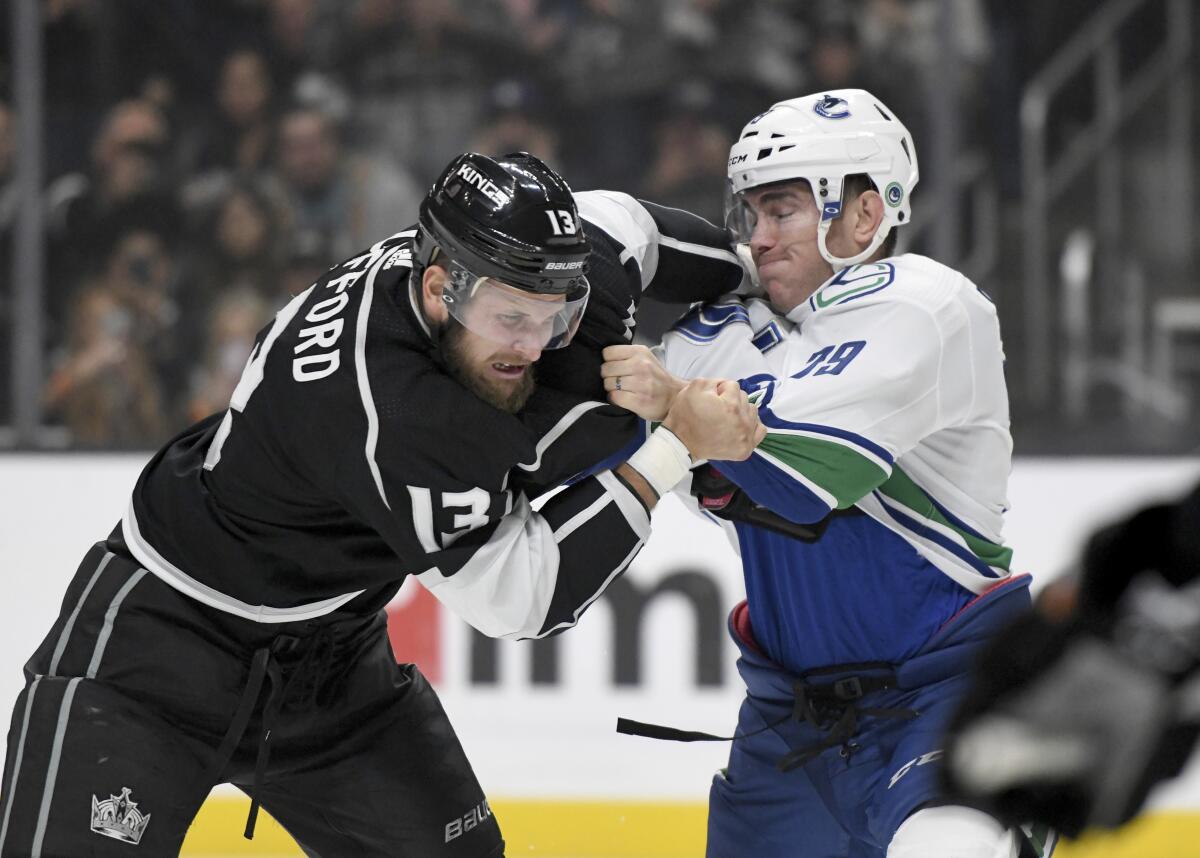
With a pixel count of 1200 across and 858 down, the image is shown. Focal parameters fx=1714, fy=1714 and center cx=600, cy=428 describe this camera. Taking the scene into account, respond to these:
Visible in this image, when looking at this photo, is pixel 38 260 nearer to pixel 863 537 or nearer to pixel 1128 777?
pixel 863 537

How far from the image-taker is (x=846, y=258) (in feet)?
9.14

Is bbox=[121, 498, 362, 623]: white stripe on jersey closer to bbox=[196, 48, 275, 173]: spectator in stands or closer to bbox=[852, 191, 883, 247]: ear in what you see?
bbox=[852, 191, 883, 247]: ear

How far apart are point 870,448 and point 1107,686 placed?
1.39 m

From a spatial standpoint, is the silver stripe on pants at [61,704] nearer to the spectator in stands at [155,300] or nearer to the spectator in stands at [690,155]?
the spectator in stands at [155,300]

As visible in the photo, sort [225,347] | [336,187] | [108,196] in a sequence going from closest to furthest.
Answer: [225,347] < [108,196] < [336,187]

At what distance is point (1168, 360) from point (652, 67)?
1.96 meters

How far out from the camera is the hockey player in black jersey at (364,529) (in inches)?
94.4

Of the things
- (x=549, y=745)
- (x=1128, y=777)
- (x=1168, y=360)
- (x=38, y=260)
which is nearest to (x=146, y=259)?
(x=38, y=260)

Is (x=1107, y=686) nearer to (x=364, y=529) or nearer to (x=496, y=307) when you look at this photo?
(x=496, y=307)

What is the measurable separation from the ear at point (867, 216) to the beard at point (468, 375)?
0.67 metres

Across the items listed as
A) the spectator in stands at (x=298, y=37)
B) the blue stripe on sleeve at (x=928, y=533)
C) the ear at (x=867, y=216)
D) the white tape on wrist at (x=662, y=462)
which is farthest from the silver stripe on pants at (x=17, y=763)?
the spectator in stands at (x=298, y=37)

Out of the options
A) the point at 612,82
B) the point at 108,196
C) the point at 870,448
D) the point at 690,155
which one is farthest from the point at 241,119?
the point at 870,448

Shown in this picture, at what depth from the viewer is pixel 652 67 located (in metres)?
5.85

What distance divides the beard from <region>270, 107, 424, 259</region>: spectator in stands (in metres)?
3.09
